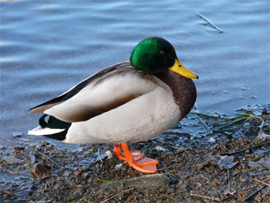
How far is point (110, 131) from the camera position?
3654mm

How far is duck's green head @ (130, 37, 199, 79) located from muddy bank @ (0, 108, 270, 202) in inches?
30.2

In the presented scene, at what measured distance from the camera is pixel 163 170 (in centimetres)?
384

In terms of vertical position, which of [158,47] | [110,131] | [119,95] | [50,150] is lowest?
[50,150]

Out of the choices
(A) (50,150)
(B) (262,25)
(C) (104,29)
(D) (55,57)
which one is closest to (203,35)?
(B) (262,25)

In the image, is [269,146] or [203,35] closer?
[269,146]

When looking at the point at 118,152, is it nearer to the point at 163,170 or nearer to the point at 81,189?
the point at 163,170

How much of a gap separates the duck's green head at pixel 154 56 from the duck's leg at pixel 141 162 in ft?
2.42

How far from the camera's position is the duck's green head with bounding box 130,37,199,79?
3.80 meters

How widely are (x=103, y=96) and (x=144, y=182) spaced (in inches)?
30.3

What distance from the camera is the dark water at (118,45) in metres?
5.22

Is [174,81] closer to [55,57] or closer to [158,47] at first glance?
[158,47]

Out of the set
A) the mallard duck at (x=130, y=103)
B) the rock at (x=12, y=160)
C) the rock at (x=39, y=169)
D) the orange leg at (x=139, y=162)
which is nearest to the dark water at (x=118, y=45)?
the rock at (x=12, y=160)

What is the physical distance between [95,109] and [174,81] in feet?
2.36

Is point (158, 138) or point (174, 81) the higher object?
point (174, 81)
